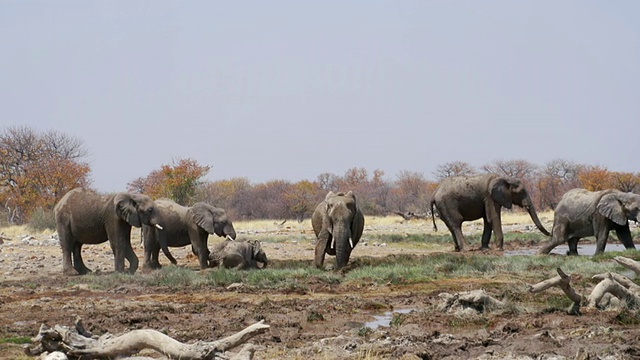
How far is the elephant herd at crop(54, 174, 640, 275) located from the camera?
2081 centimetres

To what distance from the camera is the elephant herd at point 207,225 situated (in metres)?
20.8

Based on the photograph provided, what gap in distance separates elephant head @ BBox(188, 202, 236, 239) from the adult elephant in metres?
8.46

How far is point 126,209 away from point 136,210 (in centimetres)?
29

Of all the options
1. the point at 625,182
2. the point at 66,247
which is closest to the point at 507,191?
the point at 66,247

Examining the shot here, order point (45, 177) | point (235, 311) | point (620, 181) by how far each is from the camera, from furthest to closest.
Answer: point (620, 181) → point (45, 177) → point (235, 311)

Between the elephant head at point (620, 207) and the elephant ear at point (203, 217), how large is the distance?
1003 cm

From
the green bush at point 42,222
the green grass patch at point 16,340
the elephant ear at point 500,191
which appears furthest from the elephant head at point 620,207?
the green bush at point 42,222

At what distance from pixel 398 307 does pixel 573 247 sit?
1164cm

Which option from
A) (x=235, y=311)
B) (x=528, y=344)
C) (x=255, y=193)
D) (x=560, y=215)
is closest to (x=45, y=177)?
(x=255, y=193)

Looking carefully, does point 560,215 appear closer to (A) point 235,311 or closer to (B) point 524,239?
(B) point 524,239

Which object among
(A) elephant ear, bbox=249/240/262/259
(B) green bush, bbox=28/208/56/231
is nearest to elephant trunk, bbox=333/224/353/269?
→ (A) elephant ear, bbox=249/240/262/259

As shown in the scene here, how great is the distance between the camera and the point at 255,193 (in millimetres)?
86250

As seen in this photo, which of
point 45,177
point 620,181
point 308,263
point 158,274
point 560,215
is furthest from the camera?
point 620,181

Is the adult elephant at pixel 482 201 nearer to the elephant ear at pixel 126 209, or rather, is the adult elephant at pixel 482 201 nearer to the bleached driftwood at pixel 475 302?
the elephant ear at pixel 126 209
